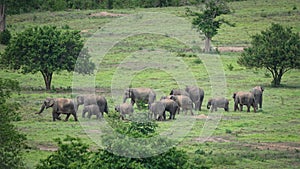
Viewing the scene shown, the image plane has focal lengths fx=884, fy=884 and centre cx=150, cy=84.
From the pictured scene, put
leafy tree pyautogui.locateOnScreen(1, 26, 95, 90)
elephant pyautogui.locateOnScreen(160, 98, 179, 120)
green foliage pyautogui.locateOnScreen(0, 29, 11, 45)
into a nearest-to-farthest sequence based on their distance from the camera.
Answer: elephant pyautogui.locateOnScreen(160, 98, 179, 120) < leafy tree pyautogui.locateOnScreen(1, 26, 95, 90) < green foliage pyautogui.locateOnScreen(0, 29, 11, 45)

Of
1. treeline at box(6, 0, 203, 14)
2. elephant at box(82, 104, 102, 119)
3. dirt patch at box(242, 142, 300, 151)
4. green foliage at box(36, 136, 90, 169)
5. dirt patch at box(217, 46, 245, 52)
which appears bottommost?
dirt patch at box(242, 142, 300, 151)

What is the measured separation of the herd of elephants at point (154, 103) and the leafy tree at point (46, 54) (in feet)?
19.2

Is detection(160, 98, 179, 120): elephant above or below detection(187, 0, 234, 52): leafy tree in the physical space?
below

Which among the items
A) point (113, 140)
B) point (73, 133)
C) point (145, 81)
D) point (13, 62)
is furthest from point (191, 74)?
point (113, 140)

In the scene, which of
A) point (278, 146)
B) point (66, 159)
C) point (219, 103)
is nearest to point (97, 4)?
point (219, 103)

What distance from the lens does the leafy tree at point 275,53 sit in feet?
135

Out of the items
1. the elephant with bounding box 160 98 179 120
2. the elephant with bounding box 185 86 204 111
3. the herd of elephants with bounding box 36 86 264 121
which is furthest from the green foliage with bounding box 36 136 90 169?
the elephant with bounding box 185 86 204 111

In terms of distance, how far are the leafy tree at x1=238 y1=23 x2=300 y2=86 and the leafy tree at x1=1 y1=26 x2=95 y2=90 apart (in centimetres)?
780

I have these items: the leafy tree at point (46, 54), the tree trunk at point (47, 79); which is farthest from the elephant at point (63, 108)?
the tree trunk at point (47, 79)

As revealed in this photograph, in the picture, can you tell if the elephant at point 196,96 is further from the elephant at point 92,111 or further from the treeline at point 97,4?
the treeline at point 97,4

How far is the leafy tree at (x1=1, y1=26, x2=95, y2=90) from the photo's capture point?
39375mm

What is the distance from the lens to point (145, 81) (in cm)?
4159

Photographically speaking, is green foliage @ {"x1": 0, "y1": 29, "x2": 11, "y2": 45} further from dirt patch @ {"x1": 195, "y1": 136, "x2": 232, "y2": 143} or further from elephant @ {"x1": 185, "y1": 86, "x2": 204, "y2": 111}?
dirt patch @ {"x1": 195, "y1": 136, "x2": 232, "y2": 143}

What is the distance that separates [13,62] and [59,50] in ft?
6.98
